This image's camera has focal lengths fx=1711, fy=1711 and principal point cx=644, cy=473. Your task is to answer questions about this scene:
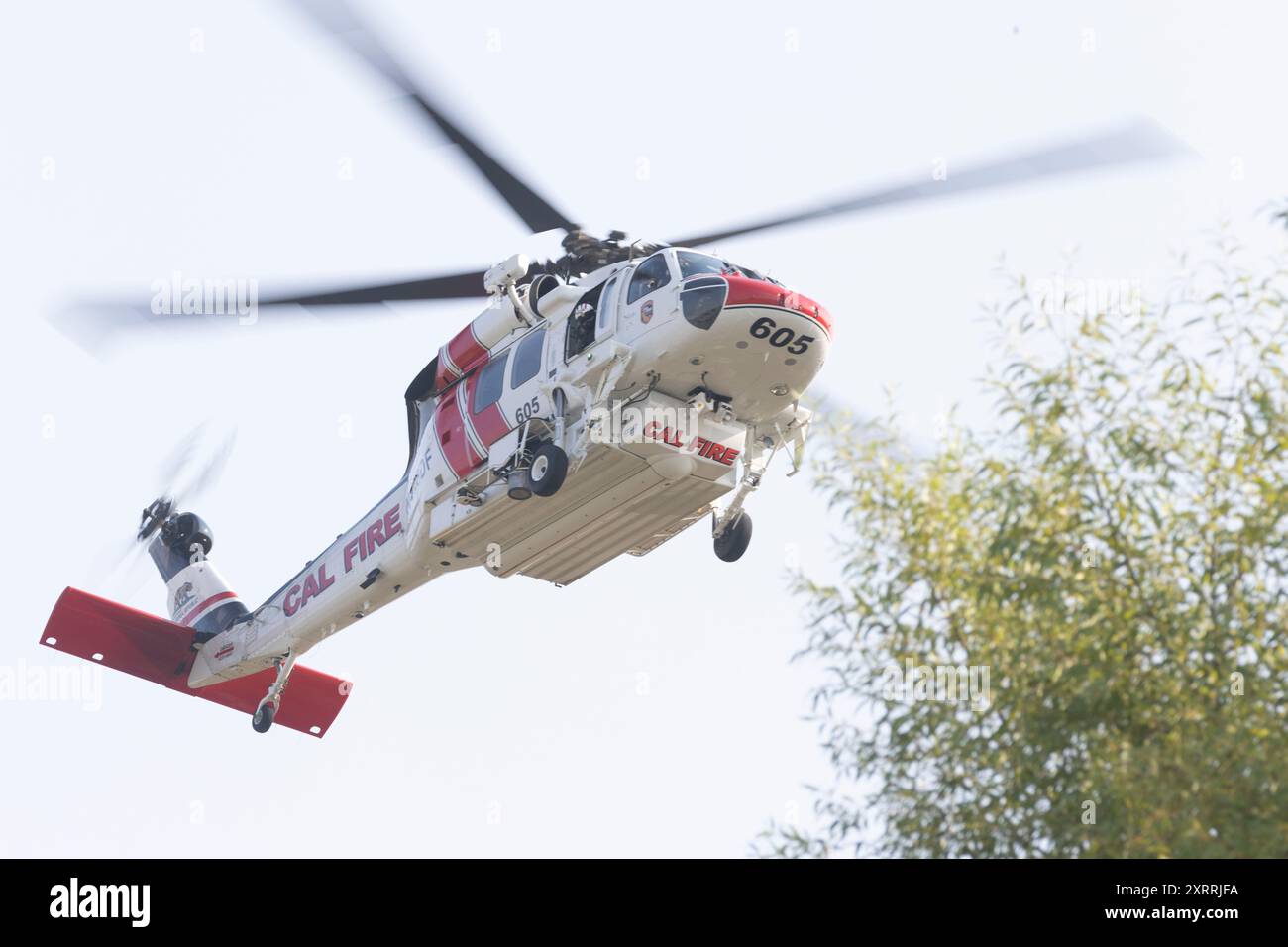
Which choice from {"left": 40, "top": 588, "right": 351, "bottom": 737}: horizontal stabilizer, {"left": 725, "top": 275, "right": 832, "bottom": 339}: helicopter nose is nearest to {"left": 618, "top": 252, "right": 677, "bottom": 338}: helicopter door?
{"left": 725, "top": 275, "right": 832, "bottom": 339}: helicopter nose

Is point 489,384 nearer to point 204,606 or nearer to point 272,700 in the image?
point 272,700

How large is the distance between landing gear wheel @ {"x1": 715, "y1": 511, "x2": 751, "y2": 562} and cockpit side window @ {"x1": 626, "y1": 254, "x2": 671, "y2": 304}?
8.42ft

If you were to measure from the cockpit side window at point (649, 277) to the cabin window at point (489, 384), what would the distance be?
1.91 m

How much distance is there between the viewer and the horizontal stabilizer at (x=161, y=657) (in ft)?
68.4

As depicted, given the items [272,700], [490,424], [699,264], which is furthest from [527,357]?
[272,700]

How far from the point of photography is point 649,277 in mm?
16062

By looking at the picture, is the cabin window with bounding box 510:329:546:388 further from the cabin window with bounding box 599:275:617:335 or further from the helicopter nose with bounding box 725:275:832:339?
the helicopter nose with bounding box 725:275:832:339

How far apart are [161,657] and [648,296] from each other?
9167 millimetres

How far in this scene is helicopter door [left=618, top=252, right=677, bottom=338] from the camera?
1573cm

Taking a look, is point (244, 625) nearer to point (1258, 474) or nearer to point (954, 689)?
point (954, 689)

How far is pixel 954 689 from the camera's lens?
1189 cm

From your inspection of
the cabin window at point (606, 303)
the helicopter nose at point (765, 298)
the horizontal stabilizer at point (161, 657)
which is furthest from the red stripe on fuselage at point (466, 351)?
the horizontal stabilizer at point (161, 657)

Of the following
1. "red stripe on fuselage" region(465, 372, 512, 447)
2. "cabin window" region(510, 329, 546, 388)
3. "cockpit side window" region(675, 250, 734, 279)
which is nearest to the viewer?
"cockpit side window" region(675, 250, 734, 279)
